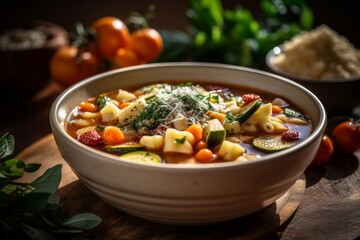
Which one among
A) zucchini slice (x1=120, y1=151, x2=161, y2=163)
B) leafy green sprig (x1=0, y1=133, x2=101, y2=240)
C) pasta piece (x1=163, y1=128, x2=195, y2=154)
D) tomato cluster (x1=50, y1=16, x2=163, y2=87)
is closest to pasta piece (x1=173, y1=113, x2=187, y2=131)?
pasta piece (x1=163, y1=128, x2=195, y2=154)

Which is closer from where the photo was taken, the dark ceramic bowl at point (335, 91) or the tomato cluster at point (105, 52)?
the dark ceramic bowl at point (335, 91)

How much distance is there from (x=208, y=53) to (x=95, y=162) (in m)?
2.84

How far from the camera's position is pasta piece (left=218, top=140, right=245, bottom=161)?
2338 millimetres

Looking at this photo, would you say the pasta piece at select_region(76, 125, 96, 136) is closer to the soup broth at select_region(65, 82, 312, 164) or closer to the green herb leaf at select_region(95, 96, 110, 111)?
the soup broth at select_region(65, 82, 312, 164)

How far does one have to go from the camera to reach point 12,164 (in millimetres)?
2691

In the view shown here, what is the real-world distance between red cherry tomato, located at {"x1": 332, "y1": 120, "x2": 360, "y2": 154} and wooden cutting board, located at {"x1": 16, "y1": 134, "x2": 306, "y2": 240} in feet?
1.97

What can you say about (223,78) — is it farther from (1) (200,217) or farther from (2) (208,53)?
(2) (208,53)

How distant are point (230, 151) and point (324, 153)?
924 mm

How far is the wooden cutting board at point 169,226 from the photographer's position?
92.4 inches

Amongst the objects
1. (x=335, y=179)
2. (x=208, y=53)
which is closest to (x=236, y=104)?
(x=335, y=179)

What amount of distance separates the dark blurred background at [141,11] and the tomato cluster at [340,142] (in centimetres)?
310

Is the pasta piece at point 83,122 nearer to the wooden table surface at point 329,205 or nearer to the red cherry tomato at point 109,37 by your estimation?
the wooden table surface at point 329,205

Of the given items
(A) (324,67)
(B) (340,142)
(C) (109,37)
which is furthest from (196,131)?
(C) (109,37)

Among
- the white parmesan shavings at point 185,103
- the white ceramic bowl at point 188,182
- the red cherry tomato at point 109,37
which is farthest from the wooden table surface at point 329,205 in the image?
the red cherry tomato at point 109,37
